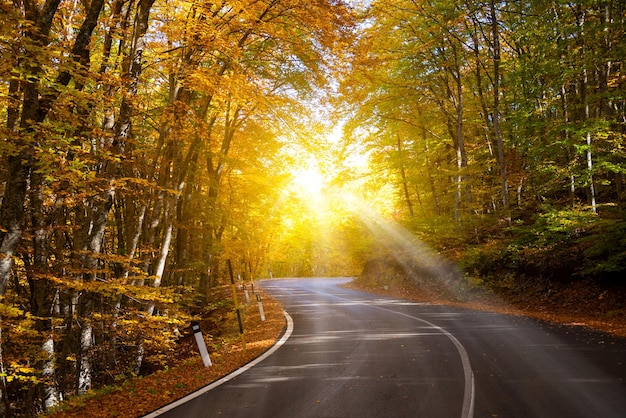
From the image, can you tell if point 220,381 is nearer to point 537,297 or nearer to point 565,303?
point 565,303

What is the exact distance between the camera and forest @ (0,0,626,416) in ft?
23.4

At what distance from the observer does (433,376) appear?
643cm

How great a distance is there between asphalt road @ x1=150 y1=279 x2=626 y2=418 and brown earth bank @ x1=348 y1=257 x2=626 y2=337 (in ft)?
6.25

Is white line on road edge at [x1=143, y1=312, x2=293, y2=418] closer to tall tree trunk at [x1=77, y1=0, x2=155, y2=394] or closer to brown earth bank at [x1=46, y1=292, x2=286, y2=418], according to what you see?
brown earth bank at [x1=46, y1=292, x2=286, y2=418]

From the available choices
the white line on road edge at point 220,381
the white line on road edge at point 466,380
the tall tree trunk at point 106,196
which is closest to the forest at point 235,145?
the tall tree trunk at point 106,196

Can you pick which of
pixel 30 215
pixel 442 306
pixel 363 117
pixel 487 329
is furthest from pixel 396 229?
pixel 30 215

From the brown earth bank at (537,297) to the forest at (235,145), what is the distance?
32cm

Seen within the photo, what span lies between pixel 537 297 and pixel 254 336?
10150 mm

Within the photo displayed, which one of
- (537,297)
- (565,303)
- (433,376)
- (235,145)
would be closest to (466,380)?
(433,376)

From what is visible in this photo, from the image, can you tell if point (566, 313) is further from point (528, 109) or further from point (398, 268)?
point (398, 268)

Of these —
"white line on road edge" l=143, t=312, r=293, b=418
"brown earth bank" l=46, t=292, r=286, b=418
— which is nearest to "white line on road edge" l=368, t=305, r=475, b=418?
"white line on road edge" l=143, t=312, r=293, b=418

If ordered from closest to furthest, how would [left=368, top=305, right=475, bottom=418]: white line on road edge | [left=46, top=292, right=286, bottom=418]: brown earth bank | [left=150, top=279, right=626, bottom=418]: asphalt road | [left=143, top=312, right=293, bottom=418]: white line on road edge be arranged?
[left=368, top=305, right=475, bottom=418]: white line on road edge, [left=150, top=279, right=626, bottom=418]: asphalt road, [left=143, top=312, right=293, bottom=418]: white line on road edge, [left=46, top=292, right=286, bottom=418]: brown earth bank

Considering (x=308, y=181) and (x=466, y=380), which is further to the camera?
(x=308, y=181)

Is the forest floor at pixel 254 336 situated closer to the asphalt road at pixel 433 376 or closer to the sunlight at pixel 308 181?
the asphalt road at pixel 433 376
